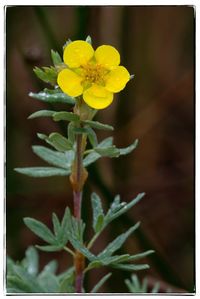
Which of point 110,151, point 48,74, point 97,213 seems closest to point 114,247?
point 97,213

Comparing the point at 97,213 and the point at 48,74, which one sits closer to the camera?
the point at 48,74

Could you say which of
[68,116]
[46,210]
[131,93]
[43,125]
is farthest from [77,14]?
[68,116]

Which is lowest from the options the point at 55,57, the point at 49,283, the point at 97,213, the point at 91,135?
the point at 49,283

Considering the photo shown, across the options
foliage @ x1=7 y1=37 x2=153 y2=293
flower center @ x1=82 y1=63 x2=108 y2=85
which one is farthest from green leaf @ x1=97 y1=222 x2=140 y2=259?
flower center @ x1=82 y1=63 x2=108 y2=85

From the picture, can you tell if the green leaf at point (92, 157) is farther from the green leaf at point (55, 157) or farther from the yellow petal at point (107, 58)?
the yellow petal at point (107, 58)

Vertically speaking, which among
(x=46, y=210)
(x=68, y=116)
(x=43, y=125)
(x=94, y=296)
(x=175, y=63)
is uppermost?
(x=175, y=63)

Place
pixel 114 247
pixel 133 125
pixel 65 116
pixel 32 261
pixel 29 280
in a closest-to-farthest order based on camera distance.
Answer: pixel 65 116 < pixel 114 247 < pixel 29 280 < pixel 32 261 < pixel 133 125

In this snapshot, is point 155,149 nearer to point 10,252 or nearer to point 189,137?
point 189,137

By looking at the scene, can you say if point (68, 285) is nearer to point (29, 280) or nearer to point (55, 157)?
point (29, 280)
